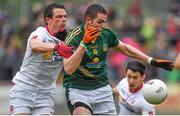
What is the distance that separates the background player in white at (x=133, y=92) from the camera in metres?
12.1

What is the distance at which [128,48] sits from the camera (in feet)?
38.1

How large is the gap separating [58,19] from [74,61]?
1014mm

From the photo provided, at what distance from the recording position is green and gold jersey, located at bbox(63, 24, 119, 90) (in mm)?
10844

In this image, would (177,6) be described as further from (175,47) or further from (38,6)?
(38,6)

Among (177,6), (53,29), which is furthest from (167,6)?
(53,29)

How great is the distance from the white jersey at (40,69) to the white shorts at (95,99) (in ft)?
1.54

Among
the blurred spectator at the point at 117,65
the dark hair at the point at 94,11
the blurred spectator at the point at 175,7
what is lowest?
the blurred spectator at the point at 117,65

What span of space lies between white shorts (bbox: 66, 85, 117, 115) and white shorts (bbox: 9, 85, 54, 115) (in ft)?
1.73

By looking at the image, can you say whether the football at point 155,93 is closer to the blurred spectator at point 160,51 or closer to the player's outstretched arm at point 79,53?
the player's outstretched arm at point 79,53

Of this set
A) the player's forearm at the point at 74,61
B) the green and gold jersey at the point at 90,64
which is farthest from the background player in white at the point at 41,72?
the player's forearm at the point at 74,61

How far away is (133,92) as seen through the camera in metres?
12.5

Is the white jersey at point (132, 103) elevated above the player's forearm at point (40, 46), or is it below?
below

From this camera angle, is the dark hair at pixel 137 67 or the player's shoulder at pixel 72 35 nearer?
the player's shoulder at pixel 72 35

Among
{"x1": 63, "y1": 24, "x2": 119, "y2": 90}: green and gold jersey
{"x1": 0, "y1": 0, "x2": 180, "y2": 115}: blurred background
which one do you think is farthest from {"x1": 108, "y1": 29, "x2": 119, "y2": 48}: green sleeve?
{"x1": 0, "y1": 0, "x2": 180, "y2": 115}: blurred background
